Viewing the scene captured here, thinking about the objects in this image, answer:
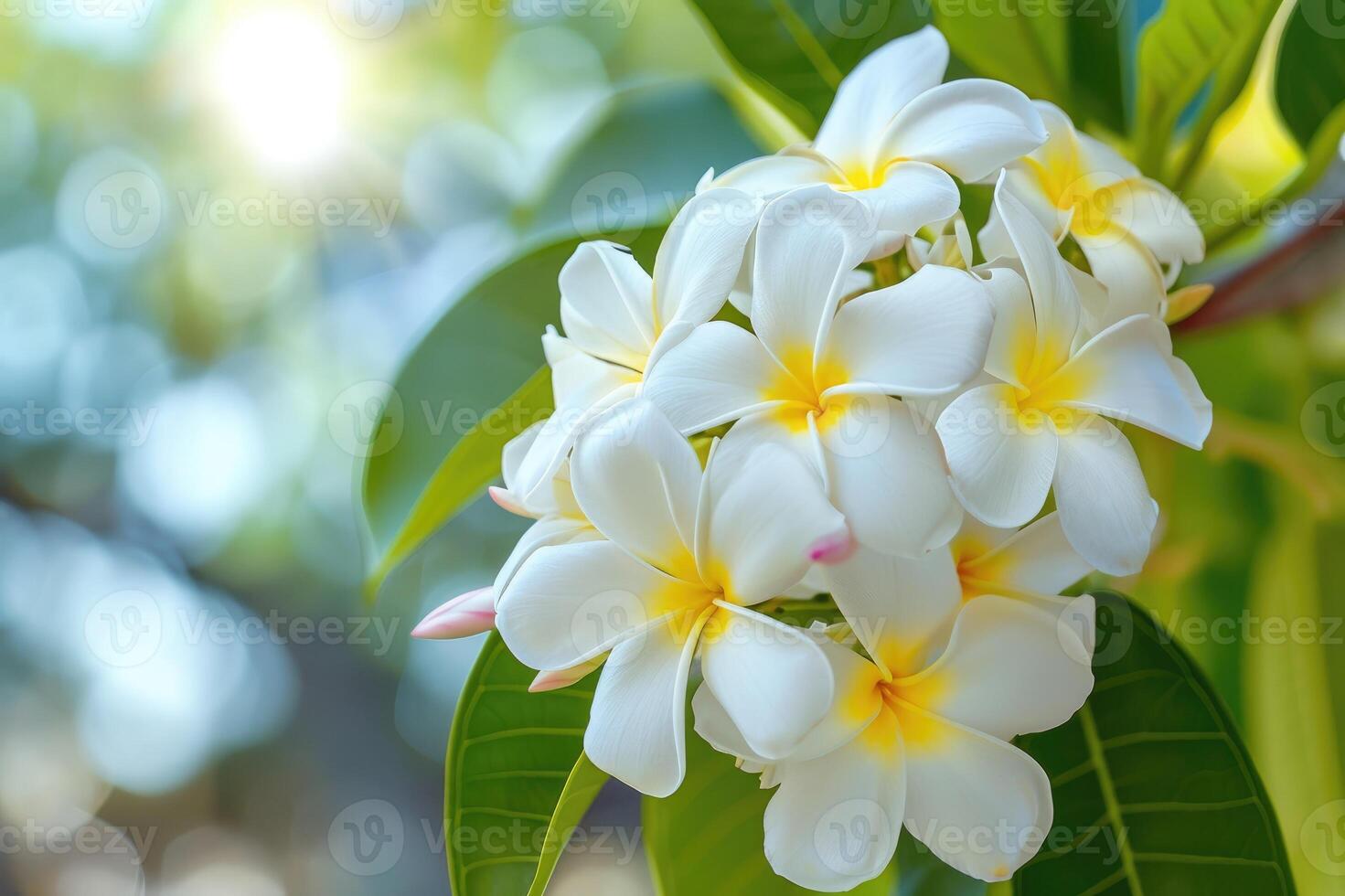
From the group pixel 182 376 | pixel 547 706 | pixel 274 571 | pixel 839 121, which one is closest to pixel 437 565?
pixel 274 571

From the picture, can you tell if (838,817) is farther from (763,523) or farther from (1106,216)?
(1106,216)

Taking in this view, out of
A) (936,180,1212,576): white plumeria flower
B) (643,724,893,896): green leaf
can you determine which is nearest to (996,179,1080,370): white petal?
(936,180,1212,576): white plumeria flower

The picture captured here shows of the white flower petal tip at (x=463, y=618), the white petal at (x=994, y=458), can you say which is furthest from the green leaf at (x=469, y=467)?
the white petal at (x=994, y=458)

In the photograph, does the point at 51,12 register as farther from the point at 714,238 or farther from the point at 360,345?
the point at 714,238

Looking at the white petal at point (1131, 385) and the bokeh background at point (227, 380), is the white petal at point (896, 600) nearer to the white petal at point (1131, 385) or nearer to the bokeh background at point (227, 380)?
the white petal at point (1131, 385)

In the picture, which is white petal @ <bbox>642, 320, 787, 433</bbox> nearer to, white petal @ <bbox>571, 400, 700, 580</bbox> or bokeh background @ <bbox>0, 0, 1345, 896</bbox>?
white petal @ <bbox>571, 400, 700, 580</bbox>

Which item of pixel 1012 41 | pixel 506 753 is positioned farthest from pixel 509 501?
pixel 1012 41
